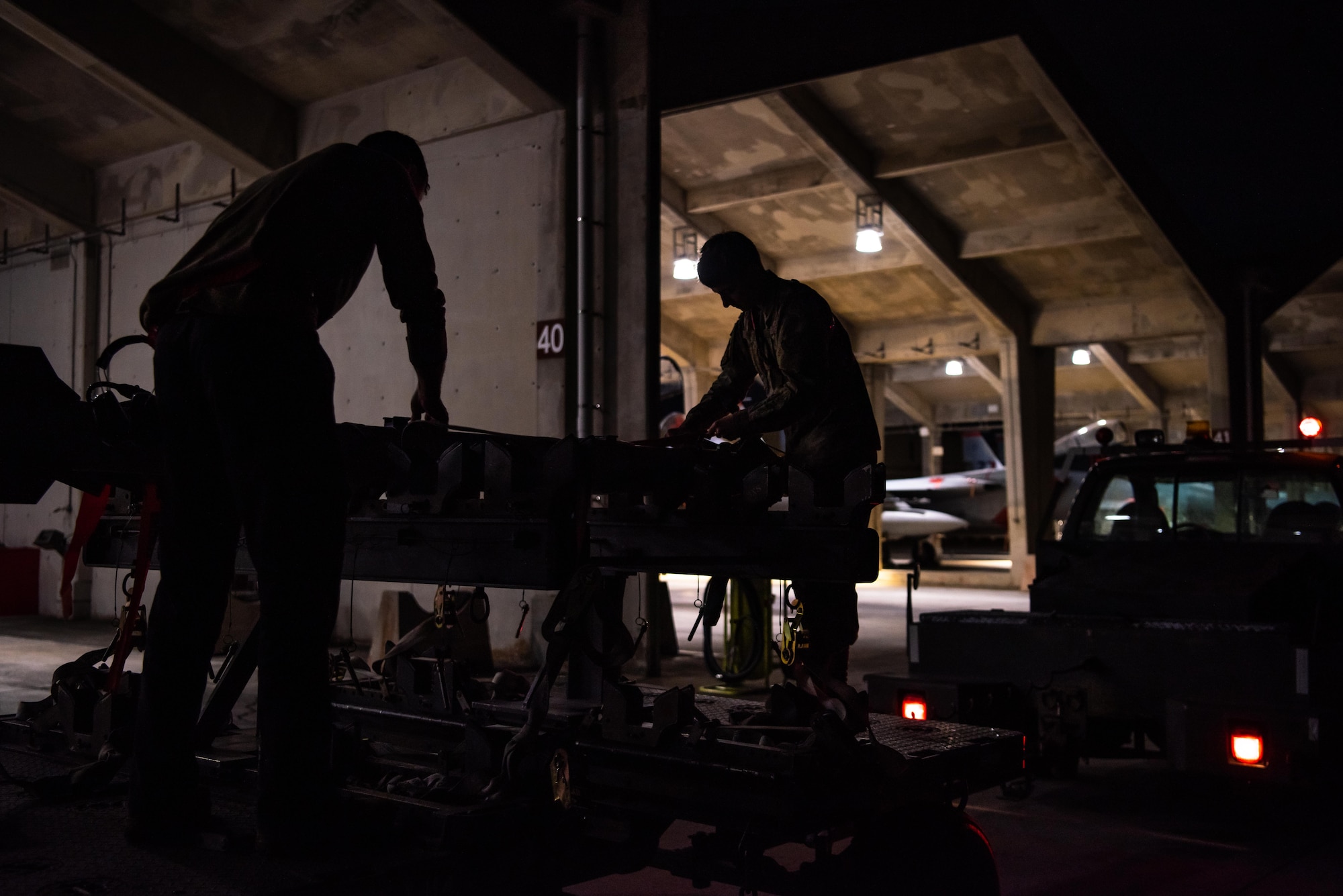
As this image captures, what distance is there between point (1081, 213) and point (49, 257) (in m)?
13.3

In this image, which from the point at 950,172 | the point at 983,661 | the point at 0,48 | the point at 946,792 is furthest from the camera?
the point at 950,172

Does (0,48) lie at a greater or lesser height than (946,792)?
greater

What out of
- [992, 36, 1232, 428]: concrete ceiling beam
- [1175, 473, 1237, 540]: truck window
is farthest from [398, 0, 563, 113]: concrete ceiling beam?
[1175, 473, 1237, 540]: truck window

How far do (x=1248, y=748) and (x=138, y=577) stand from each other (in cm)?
378

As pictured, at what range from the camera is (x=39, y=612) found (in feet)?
46.1

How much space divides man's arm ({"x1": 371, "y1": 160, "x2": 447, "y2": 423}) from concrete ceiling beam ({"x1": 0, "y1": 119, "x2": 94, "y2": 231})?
12.3m

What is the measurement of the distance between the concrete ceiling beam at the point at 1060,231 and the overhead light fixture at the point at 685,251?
4033mm

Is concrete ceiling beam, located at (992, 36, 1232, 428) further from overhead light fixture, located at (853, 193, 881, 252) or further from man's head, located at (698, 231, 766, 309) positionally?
man's head, located at (698, 231, 766, 309)

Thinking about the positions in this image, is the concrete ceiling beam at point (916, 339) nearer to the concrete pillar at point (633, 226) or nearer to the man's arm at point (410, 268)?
the concrete pillar at point (633, 226)

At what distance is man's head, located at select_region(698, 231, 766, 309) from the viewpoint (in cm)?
386

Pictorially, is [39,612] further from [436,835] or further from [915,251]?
[436,835]

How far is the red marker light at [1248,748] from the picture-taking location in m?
4.20

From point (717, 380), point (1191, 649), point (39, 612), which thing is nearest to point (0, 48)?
point (39, 612)

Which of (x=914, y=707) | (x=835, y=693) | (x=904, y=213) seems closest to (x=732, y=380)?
(x=835, y=693)
